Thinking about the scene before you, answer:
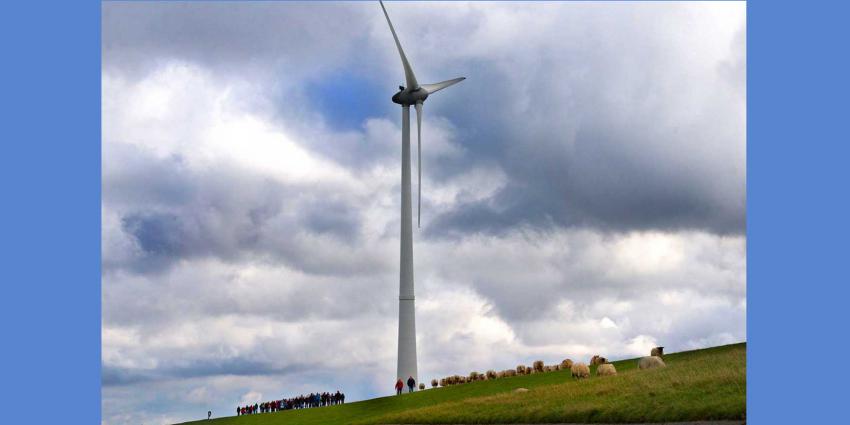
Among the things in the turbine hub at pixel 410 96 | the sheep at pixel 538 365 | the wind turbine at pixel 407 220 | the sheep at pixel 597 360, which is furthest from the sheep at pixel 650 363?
the turbine hub at pixel 410 96

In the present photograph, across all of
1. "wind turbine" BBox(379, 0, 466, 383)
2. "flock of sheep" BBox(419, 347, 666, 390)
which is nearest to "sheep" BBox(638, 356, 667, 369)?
"flock of sheep" BBox(419, 347, 666, 390)

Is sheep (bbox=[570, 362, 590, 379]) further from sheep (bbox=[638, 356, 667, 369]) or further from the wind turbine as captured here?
the wind turbine

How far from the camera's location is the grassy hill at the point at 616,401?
113ft

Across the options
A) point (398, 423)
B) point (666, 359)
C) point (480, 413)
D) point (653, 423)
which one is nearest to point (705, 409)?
point (653, 423)

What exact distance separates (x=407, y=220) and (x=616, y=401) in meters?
46.8

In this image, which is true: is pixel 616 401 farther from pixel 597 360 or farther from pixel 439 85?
pixel 439 85

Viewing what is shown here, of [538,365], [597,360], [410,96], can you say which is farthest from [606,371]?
[410,96]

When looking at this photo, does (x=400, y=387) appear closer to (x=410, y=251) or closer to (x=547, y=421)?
(x=410, y=251)

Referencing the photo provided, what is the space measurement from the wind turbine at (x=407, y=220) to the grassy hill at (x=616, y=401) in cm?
1738

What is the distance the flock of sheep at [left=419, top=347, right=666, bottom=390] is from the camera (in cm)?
5581

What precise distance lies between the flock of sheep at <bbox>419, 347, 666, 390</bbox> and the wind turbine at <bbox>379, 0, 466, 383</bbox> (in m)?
3.82

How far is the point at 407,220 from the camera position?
83.9 meters

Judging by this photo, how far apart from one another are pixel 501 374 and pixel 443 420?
31.9m

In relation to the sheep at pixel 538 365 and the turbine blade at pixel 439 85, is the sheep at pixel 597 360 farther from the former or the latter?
the turbine blade at pixel 439 85
